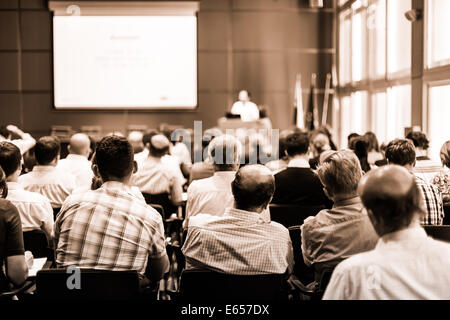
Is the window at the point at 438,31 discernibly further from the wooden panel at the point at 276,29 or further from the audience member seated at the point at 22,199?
the wooden panel at the point at 276,29

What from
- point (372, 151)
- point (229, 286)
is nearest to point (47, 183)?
point (229, 286)

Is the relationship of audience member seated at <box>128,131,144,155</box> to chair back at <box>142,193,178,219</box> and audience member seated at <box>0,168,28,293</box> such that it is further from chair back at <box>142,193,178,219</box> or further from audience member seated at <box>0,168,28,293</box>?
audience member seated at <box>0,168,28,293</box>

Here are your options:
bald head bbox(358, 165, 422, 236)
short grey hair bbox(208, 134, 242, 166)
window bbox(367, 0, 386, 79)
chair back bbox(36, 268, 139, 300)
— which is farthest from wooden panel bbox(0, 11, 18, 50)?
bald head bbox(358, 165, 422, 236)

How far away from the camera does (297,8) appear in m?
12.8

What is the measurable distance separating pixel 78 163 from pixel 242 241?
11.9ft

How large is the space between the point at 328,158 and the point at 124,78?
Result: 32.7ft

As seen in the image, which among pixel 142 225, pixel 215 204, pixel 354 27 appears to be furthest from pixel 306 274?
pixel 354 27

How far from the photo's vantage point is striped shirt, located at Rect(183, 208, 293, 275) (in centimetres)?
275

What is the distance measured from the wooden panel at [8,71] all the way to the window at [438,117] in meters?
Result: 8.76

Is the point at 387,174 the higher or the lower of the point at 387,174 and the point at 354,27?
the lower

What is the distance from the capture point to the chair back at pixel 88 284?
246 cm

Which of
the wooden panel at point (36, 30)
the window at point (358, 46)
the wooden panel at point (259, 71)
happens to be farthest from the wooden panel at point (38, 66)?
the window at point (358, 46)
